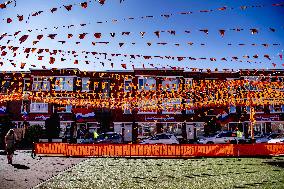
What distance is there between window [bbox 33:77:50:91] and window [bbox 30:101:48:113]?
2.26 m

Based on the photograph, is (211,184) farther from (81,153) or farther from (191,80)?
(191,80)

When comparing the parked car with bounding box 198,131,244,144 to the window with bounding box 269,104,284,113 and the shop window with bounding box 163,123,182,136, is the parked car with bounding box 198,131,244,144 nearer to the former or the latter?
the shop window with bounding box 163,123,182,136

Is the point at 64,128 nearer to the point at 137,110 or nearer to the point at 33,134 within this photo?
the point at 33,134

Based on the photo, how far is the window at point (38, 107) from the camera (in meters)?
41.2

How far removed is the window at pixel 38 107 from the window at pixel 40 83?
226cm

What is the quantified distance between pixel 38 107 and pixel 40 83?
3.62m

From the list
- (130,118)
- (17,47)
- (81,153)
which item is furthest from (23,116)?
(17,47)

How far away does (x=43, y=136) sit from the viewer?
1296 inches

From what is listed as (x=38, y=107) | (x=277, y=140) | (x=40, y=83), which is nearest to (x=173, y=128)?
(x=277, y=140)

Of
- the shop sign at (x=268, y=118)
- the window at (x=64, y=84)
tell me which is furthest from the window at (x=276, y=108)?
the window at (x=64, y=84)

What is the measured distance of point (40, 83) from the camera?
42000mm

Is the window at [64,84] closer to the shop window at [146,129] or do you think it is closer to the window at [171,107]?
the shop window at [146,129]

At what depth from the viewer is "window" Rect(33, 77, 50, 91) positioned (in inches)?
1644

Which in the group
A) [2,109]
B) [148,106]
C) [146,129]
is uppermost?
[148,106]
